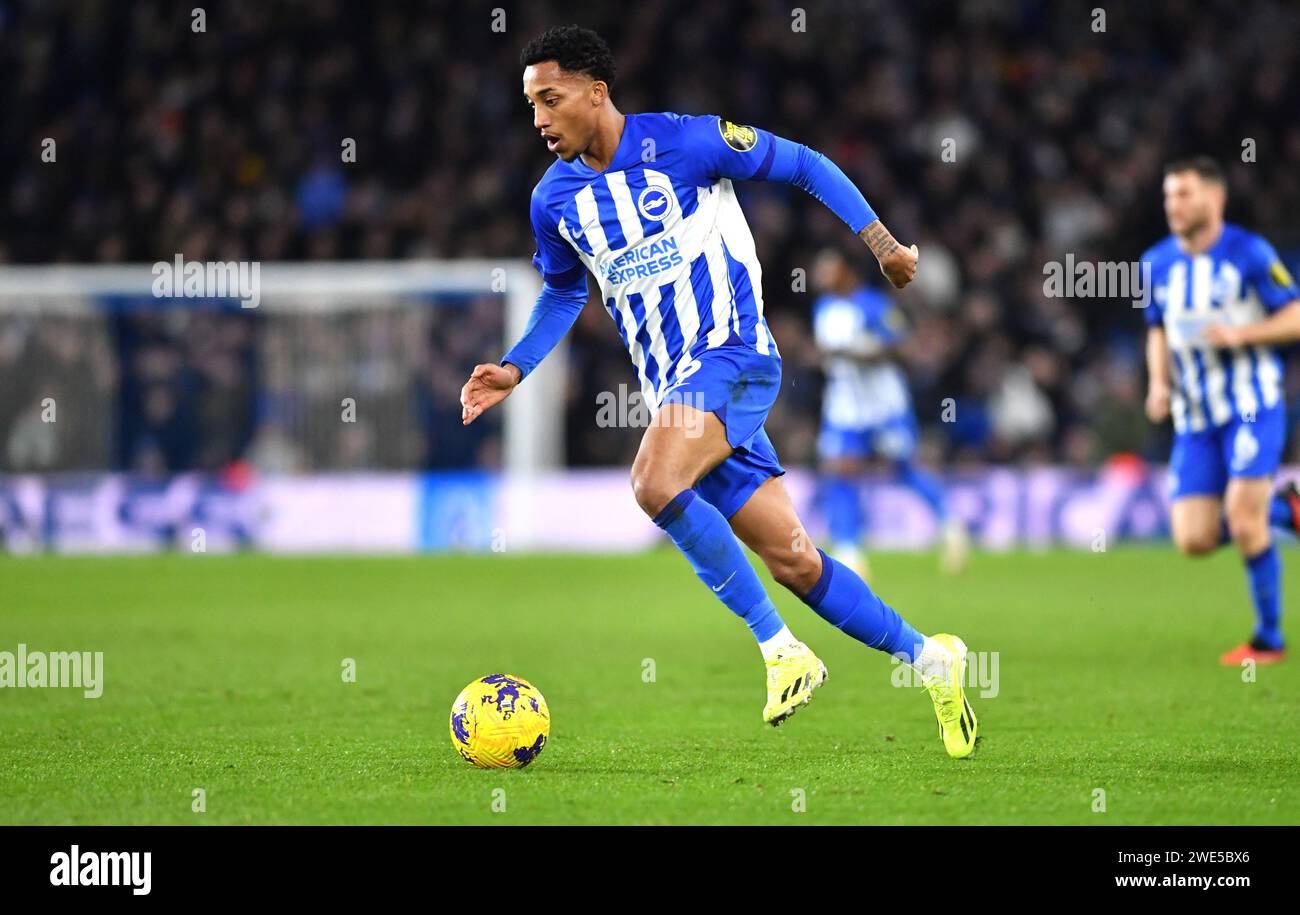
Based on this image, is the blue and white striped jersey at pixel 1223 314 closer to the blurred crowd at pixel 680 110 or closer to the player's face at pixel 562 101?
the player's face at pixel 562 101

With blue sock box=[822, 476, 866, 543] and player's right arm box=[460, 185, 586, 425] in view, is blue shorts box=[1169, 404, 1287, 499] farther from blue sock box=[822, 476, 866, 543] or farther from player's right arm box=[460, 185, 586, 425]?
blue sock box=[822, 476, 866, 543]

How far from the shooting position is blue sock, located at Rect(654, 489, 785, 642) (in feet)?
18.9

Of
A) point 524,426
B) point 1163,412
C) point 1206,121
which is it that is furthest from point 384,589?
point 1206,121

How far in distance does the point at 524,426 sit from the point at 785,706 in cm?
1299

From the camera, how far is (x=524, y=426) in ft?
61.0

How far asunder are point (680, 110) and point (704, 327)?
1600 centimetres

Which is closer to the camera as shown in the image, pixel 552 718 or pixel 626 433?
pixel 552 718

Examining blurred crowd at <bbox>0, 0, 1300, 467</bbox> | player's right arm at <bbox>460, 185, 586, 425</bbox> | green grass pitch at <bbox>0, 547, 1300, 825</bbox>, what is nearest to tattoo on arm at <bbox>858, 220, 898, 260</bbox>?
player's right arm at <bbox>460, 185, 586, 425</bbox>

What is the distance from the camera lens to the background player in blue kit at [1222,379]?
8.69 m

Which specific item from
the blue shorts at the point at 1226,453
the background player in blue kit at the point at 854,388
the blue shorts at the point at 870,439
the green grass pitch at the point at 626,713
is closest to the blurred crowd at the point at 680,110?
the blue shorts at the point at 870,439

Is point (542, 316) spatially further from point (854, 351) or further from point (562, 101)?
point (854, 351)

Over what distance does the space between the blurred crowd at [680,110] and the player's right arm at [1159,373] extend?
9.49 metres

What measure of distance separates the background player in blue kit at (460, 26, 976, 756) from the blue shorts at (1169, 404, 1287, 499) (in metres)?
3.41
